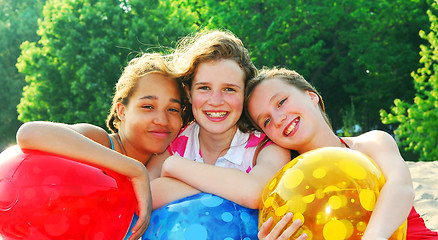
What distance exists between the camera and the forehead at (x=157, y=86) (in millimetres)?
3646

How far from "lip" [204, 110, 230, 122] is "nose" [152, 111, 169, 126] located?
359mm

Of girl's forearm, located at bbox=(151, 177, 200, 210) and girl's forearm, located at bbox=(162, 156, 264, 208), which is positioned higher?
girl's forearm, located at bbox=(162, 156, 264, 208)

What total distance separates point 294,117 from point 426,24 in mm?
23646

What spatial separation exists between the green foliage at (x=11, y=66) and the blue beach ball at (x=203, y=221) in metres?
30.7

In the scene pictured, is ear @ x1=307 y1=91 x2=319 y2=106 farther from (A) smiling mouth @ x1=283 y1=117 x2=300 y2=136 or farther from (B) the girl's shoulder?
(B) the girl's shoulder

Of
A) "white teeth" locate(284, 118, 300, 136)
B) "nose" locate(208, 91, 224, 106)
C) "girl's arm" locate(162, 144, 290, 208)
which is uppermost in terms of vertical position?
"nose" locate(208, 91, 224, 106)

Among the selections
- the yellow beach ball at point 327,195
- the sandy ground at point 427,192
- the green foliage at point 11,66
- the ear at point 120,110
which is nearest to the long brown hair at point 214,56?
the ear at point 120,110

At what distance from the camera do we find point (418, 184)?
7.04 m

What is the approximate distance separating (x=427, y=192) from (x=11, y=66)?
3162cm

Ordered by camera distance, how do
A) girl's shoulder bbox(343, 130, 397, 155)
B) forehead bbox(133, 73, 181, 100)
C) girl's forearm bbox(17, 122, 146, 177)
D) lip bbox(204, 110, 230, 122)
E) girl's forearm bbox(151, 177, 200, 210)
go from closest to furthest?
1. girl's forearm bbox(17, 122, 146, 177)
2. girl's forearm bbox(151, 177, 200, 210)
3. girl's shoulder bbox(343, 130, 397, 155)
4. lip bbox(204, 110, 230, 122)
5. forehead bbox(133, 73, 181, 100)

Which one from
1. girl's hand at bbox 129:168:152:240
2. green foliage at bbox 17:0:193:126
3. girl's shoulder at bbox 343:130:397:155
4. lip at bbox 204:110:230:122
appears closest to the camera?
girl's hand at bbox 129:168:152:240

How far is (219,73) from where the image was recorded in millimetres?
3559

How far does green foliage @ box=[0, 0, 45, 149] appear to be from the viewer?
30438 mm

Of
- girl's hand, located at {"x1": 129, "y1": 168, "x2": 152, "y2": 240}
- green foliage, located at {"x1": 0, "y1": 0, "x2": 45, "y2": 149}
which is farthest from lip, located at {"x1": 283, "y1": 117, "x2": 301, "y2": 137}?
green foliage, located at {"x1": 0, "y1": 0, "x2": 45, "y2": 149}
